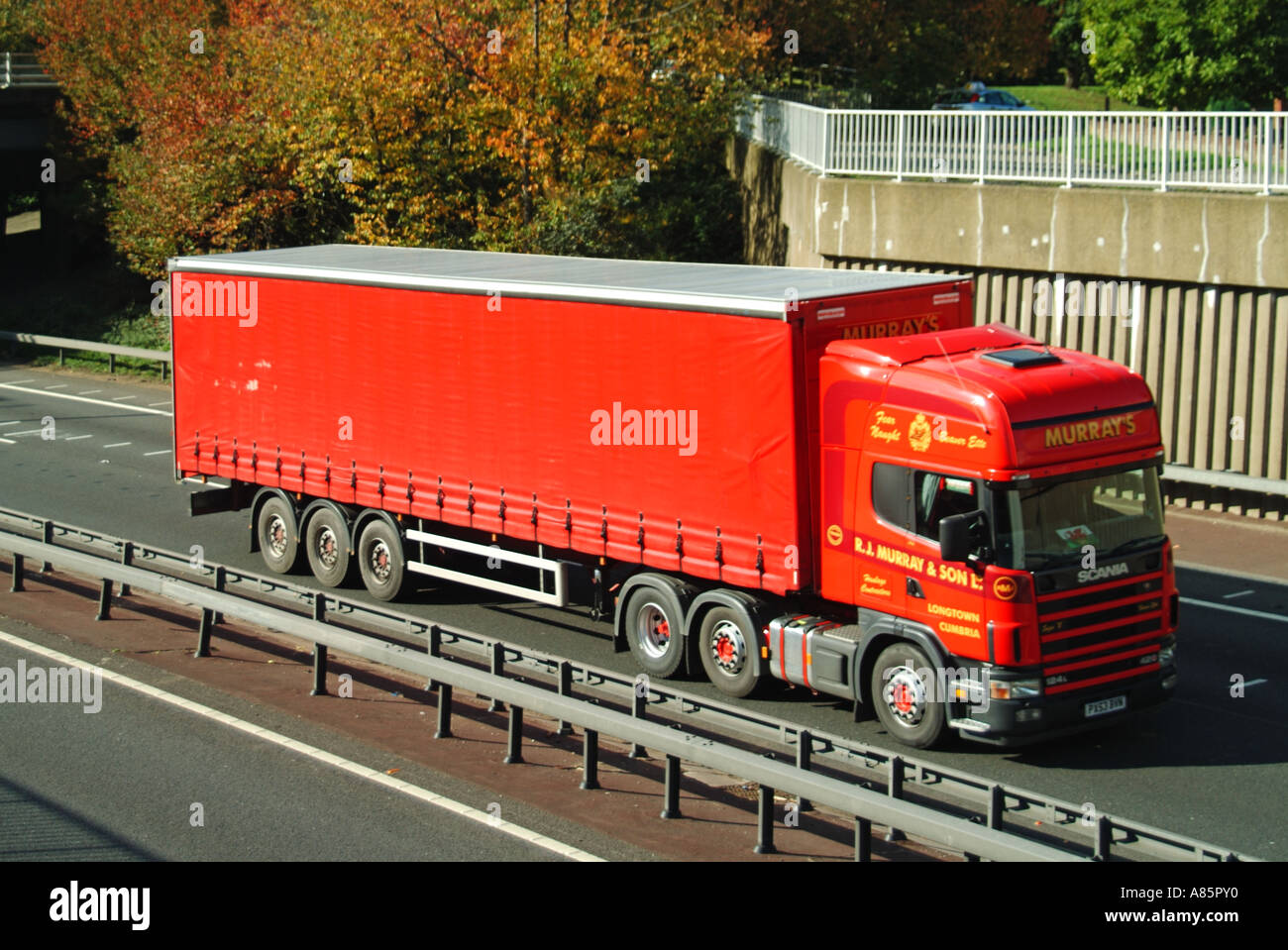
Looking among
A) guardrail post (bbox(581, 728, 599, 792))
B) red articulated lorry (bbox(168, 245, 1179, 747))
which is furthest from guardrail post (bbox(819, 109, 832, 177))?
guardrail post (bbox(581, 728, 599, 792))

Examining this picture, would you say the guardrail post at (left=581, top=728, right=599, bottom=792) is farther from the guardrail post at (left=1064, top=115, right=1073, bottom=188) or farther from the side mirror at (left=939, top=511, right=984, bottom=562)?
the guardrail post at (left=1064, top=115, right=1073, bottom=188)

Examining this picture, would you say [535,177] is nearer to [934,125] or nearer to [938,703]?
[934,125]

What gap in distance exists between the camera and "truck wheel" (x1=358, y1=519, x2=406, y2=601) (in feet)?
51.8

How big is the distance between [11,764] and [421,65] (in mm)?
20349

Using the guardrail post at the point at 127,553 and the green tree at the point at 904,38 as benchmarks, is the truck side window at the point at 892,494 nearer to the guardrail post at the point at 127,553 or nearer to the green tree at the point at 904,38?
the guardrail post at the point at 127,553

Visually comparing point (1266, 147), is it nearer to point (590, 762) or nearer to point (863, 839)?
point (590, 762)

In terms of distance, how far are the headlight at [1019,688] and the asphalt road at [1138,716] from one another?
64cm

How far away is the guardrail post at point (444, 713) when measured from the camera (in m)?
11.3

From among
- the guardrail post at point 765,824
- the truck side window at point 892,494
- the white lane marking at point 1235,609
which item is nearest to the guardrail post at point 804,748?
the guardrail post at point 765,824

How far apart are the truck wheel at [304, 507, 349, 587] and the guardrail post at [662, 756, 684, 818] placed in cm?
762

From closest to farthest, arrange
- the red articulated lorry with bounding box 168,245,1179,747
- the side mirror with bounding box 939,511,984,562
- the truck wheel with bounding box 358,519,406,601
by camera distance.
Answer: the side mirror with bounding box 939,511,984,562
the red articulated lorry with bounding box 168,245,1179,747
the truck wheel with bounding box 358,519,406,601

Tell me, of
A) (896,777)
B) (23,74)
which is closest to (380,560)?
(896,777)

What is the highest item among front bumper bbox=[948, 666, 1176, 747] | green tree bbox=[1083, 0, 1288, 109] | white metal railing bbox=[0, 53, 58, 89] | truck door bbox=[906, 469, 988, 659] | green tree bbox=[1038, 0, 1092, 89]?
green tree bbox=[1038, 0, 1092, 89]

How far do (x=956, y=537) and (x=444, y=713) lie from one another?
→ 4.11 metres
